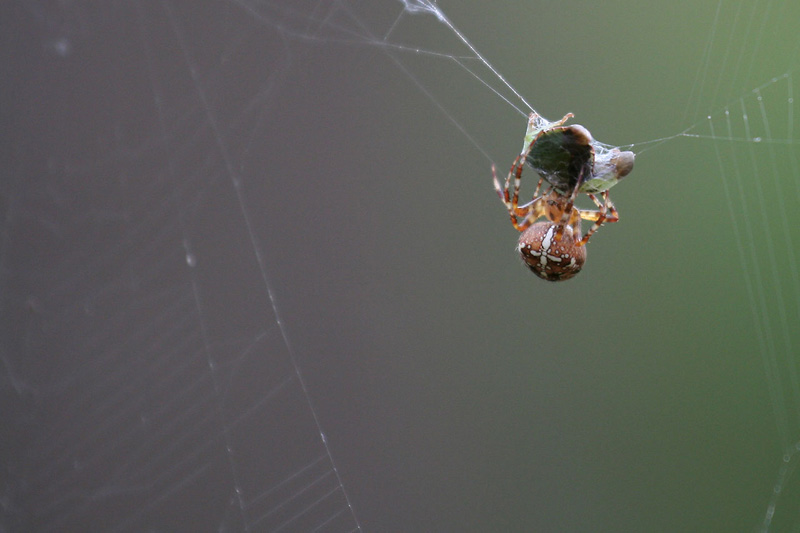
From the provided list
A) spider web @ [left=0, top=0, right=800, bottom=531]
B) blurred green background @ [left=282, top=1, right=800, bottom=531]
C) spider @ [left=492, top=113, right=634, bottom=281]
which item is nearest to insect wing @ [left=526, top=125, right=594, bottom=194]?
spider @ [left=492, top=113, right=634, bottom=281]

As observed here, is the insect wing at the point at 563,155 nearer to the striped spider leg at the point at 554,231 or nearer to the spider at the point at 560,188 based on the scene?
the spider at the point at 560,188

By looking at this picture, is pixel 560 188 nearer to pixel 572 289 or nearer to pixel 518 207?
pixel 518 207

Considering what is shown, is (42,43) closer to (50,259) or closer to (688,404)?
(50,259)

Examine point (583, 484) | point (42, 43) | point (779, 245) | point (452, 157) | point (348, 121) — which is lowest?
point (583, 484)

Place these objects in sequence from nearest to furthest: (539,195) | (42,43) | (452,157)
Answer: (539,195) → (42,43) → (452,157)

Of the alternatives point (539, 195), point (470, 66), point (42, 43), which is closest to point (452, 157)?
point (470, 66)

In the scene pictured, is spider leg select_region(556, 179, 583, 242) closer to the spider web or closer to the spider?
the spider

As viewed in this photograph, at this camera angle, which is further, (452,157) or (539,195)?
(452,157)

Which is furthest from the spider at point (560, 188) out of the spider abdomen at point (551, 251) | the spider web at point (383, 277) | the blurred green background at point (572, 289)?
the blurred green background at point (572, 289)
